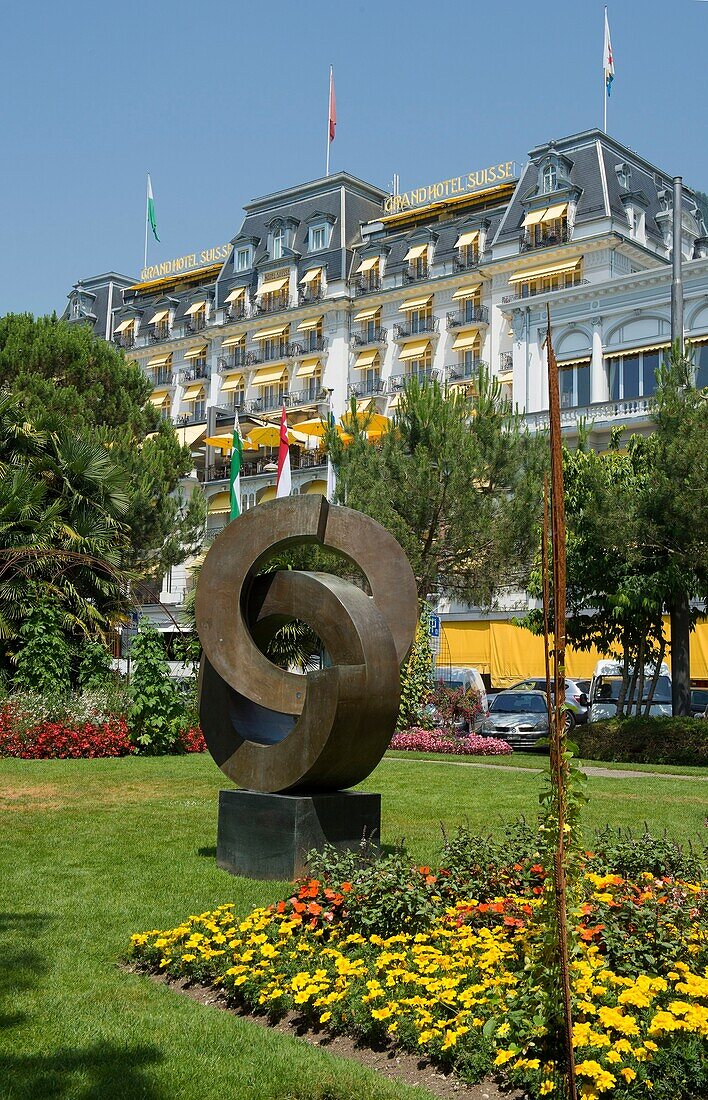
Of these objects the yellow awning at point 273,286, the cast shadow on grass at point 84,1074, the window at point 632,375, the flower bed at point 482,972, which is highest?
the yellow awning at point 273,286

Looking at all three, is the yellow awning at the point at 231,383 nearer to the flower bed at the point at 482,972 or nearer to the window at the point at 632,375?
the window at the point at 632,375

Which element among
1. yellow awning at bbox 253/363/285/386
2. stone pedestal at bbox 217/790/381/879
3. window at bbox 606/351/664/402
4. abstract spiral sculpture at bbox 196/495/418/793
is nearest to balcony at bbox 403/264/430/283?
yellow awning at bbox 253/363/285/386

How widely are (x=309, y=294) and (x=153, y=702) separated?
1549 inches

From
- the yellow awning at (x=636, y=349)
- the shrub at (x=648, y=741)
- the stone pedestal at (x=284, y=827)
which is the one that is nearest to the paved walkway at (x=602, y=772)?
the shrub at (x=648, y=741)

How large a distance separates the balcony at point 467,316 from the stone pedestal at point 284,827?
4010 cm

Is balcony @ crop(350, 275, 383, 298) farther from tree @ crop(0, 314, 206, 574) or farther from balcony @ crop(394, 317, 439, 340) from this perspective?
tree @ crop(0, 314, 206, 574)

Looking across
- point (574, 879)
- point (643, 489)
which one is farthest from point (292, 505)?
point (643, 489)

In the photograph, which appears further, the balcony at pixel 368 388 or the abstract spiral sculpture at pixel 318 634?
the balcony at pixel 368 388

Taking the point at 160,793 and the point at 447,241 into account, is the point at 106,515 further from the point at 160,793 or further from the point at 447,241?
the point at 447,241

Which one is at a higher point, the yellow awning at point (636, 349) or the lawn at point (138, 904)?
the yellow awning at point (636, 349)

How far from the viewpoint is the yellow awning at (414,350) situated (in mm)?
48844

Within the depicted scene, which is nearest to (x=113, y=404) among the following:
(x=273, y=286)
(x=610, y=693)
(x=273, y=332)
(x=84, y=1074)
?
(x=610, y=693)

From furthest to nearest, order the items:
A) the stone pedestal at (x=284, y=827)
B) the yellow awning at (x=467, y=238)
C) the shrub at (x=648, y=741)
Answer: the yellow awning at (x=467, y=238)
the shrub at (x=648, y=741)
the stone pedestal at (x=284, y=827)

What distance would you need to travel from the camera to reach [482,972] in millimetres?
5441
